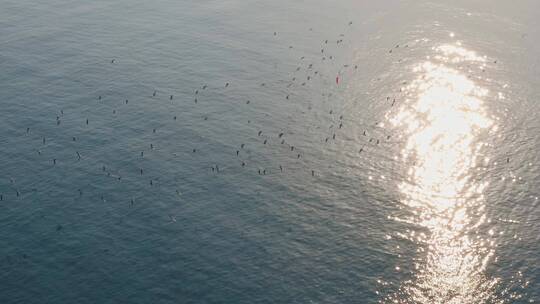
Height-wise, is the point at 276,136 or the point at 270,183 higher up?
the point at 276,136

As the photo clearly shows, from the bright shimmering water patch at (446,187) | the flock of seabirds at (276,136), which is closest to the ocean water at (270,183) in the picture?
the bright shimmering water patch at (446,187)

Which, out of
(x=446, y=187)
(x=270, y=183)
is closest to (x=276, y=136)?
(x=270, y=183)

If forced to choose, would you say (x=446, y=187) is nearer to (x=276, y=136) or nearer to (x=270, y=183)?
(x=270, y=183)

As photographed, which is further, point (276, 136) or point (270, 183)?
point (276, 136)

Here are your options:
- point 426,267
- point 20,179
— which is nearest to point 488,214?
point 426,267

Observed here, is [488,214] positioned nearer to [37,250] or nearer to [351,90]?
[351,90]

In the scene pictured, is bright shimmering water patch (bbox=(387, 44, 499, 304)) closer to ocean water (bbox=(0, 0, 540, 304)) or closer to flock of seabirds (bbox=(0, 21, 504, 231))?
ocean water (bbox=(0, 0, 540, 304))

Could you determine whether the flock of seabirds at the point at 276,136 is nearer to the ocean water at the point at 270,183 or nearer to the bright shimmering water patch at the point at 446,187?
the ocean water at the point at 270,183
